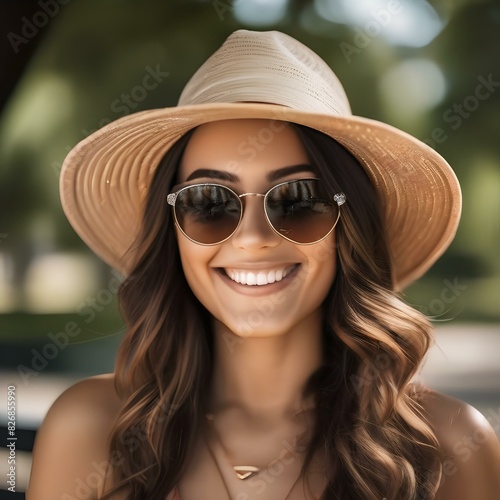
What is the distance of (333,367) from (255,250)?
1.05ft

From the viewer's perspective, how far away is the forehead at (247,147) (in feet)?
4.58

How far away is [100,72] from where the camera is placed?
113 inches

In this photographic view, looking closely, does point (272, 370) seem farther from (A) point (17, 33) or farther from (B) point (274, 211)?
(A) point (17, 33)

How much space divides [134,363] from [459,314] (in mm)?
1565

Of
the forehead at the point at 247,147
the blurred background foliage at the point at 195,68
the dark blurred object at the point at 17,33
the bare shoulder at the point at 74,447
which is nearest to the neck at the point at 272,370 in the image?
the bare shoulder at the point at 74,447

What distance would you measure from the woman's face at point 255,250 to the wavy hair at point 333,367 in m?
0.06

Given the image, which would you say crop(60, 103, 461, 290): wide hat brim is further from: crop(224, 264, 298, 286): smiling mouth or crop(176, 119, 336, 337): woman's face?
crop(224, 264, 298, 286): smiling mouth

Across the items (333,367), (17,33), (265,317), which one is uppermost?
(17,33)

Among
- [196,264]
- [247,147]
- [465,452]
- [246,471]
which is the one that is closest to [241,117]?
[247,147]

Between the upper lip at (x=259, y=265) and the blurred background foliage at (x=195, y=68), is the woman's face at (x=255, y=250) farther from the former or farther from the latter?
the blurred background foliage at (x=195, y=68)

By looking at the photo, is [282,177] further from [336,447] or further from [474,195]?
[474,195]

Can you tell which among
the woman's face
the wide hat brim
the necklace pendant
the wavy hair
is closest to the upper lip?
the woman's face

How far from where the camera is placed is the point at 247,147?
4.62ft

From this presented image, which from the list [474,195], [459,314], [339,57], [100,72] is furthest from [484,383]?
[100,72]
